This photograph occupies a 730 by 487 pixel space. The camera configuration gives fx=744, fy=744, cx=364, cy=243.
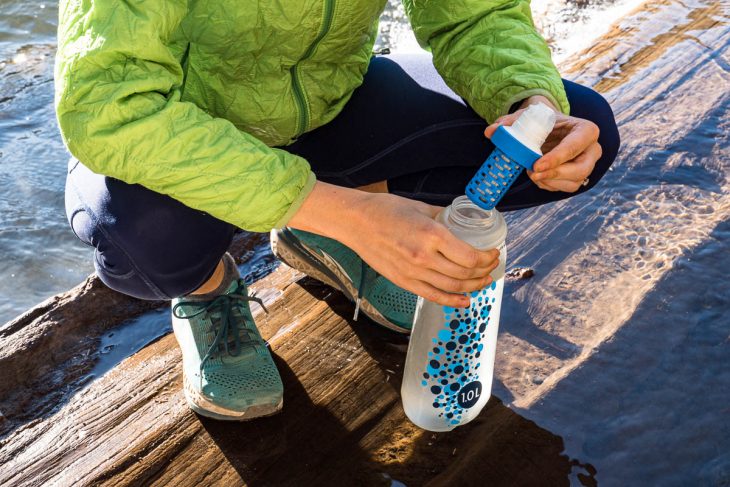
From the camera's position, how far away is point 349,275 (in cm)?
188

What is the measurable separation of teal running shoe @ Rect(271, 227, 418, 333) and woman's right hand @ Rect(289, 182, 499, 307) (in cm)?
55

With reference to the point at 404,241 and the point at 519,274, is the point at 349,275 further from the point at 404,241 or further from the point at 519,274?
the point at 404,241

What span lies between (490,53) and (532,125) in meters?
0.57

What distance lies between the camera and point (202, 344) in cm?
171

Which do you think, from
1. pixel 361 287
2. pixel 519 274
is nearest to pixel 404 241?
pixel 361 287

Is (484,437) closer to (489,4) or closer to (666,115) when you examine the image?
(489,4)

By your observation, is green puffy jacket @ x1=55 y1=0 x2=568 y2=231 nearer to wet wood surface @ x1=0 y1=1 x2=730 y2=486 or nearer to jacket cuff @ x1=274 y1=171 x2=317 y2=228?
jacket cuff @ x1=274 y1=171 x2=317 y2=228

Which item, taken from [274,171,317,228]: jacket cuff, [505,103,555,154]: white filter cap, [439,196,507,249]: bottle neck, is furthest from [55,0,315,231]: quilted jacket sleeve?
[505,103,555,154]: white filter cap

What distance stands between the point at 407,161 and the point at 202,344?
66 centimetres

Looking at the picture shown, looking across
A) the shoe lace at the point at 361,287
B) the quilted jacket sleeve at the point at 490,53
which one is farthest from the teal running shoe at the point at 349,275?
the quilted jacket sleeve at the point at 490,53

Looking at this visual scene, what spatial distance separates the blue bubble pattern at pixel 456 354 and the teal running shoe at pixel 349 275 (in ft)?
0.99

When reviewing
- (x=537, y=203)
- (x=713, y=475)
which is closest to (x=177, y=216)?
(x=537, y=203)

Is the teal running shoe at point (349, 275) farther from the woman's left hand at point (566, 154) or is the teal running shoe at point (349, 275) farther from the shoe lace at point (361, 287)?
the woman's left hand at point (566, 154)

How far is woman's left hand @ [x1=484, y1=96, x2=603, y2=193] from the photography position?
1.31m
